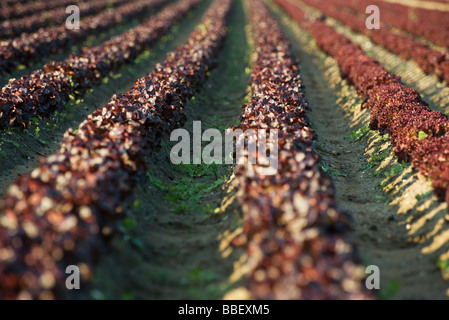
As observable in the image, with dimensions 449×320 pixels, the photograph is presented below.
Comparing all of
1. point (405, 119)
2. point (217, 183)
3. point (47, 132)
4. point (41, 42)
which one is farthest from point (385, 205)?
point (41, 42)

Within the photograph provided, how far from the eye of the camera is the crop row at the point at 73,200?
3.88 meters

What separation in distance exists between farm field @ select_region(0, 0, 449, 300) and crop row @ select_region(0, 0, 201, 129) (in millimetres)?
47

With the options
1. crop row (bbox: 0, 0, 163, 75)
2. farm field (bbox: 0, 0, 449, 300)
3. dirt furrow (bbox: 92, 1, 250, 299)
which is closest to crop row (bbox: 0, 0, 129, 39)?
crop row (bbox: 0, 0, 163, 75)

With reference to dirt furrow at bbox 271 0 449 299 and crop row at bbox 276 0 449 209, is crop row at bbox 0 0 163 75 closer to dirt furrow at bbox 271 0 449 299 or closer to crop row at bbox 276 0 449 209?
dirt furrow at bbox 271 0 449 299

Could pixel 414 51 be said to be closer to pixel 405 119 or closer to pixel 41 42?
pixel 405 119

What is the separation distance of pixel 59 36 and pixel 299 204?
1549cm

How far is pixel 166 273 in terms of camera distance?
Result: 519 cm

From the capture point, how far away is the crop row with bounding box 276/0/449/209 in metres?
6.49

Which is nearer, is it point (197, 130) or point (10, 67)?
point (197, 130)

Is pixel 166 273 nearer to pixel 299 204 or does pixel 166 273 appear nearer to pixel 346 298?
pixel 299 204

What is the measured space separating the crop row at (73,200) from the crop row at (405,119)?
4.91 m

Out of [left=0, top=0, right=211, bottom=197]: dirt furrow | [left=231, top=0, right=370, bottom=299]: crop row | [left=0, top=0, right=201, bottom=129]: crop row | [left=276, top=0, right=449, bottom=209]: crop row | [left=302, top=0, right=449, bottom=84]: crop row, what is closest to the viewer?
[left=231, top=0, right=370, bottom=299]: crop row

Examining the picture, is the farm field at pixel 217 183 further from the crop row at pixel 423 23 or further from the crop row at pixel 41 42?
the crop row at pixel 423 23

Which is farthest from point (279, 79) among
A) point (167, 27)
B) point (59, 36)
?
point (167, 27)
